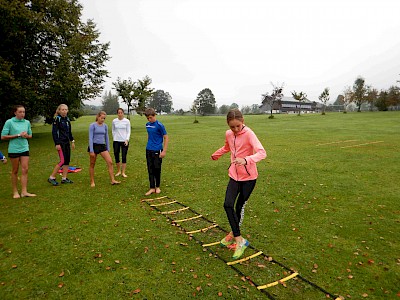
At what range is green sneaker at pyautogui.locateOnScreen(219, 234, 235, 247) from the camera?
4.62m

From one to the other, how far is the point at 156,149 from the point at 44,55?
66.6 feet

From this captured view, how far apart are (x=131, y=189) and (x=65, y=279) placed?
4364 mm

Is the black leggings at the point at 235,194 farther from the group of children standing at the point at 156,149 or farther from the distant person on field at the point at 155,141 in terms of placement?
the distant person on field at the point at 155,141

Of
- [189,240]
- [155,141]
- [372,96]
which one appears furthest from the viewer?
[372,96]

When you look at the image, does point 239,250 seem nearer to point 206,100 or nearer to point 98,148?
point 98,148

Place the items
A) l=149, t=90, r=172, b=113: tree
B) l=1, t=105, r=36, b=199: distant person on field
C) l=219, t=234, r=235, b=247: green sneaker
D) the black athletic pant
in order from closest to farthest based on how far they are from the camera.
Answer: l=219, t=234, r=235, b=247: green sneaker → l=1, t=105, r=36, b=199: distant person on field → the black athletic pant → l=149, t=90, r=172, b=113: tree

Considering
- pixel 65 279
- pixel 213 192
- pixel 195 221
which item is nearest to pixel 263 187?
pixel 213 192

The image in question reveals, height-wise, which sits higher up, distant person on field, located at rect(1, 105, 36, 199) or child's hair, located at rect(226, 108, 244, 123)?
child's hair, located at rect(226, 108, 244, 123)

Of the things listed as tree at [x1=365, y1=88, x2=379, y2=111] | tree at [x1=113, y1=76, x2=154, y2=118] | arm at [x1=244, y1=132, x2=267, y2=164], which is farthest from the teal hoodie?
tree at [x1=365, y1=88, x2=379, y2=111]

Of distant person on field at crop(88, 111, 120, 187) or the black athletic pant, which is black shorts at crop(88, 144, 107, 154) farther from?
the black athletic pant

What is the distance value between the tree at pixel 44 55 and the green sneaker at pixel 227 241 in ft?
60.0

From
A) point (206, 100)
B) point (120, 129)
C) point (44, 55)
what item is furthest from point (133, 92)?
point (206, 100)

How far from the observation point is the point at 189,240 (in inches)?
190

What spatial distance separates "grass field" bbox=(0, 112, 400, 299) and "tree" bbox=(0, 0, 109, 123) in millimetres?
12535
